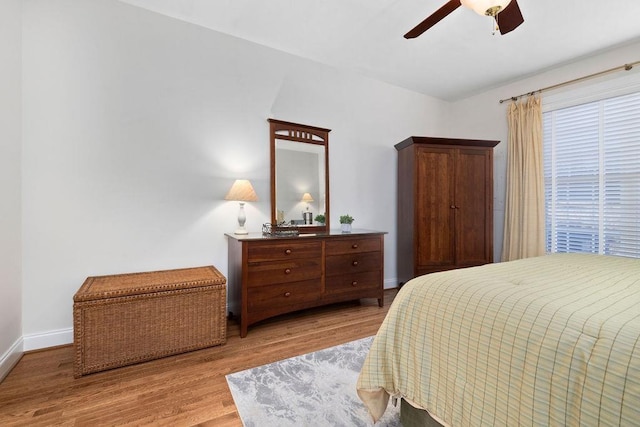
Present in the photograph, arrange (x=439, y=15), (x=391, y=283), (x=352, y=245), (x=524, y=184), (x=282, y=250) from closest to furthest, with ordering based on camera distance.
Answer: (x=439, y=15) < (x=282, y=250) < (x=352, y=245) < (x=524, y=184) < (x=391, y=283)

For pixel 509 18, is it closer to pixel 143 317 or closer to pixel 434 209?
pixel 434 209

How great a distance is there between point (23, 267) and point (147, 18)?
2.18 metres

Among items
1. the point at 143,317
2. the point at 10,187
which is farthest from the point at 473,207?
the point at 10,187

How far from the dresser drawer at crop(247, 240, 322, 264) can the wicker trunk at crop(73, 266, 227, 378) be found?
33 centimetres

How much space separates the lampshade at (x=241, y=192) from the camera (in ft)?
8.21

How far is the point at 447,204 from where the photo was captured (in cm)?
339

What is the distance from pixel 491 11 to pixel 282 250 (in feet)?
7.02

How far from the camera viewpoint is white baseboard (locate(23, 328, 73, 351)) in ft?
6.56

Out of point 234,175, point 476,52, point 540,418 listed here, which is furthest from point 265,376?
point 476,52

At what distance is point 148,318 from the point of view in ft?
6.20

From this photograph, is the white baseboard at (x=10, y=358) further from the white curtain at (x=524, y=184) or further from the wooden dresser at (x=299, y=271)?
the white curtain at (x=524, y=184)

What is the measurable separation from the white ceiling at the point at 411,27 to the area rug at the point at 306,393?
271cm

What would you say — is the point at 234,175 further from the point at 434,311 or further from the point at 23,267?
the point at 434,311

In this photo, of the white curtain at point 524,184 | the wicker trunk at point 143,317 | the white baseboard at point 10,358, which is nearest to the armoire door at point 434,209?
the white curtain at point 524,184
